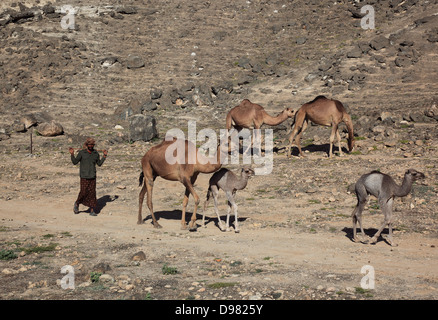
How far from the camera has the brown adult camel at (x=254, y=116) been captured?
24.6 metres

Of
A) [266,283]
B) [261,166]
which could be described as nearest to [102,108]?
[261,166]

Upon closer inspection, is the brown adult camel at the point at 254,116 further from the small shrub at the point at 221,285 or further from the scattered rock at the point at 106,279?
Result: the scattered rock at the point at 106,279

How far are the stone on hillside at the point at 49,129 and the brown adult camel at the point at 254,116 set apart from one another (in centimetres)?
995

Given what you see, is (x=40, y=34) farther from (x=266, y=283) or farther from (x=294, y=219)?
(x=266, y=283)

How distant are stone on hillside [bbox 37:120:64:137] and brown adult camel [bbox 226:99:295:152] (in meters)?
9.95

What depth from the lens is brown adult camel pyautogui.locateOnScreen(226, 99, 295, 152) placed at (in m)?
24.6

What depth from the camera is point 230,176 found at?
15.2m

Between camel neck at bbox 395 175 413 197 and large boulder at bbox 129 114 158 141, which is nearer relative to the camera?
camel neck at bbox 395 175 413 197

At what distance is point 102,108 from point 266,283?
86.2ft

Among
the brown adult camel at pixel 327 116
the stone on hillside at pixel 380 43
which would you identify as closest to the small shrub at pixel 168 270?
the brown adult camel at pixel 327 116

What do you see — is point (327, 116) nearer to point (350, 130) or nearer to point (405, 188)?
point (350, 130)

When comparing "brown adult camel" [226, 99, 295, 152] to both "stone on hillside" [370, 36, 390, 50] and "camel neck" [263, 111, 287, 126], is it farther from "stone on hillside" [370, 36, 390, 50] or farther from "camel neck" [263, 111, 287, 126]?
"stone on hillside" [370, 36, 390, 50]

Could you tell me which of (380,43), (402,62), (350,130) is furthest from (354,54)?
(350,130)

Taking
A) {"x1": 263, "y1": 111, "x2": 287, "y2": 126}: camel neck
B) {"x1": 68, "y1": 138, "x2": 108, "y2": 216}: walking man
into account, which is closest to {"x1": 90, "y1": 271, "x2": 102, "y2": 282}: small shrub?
{"x1": 68, "y1": 138, "x2": 108, "y2": 216}: walking man
